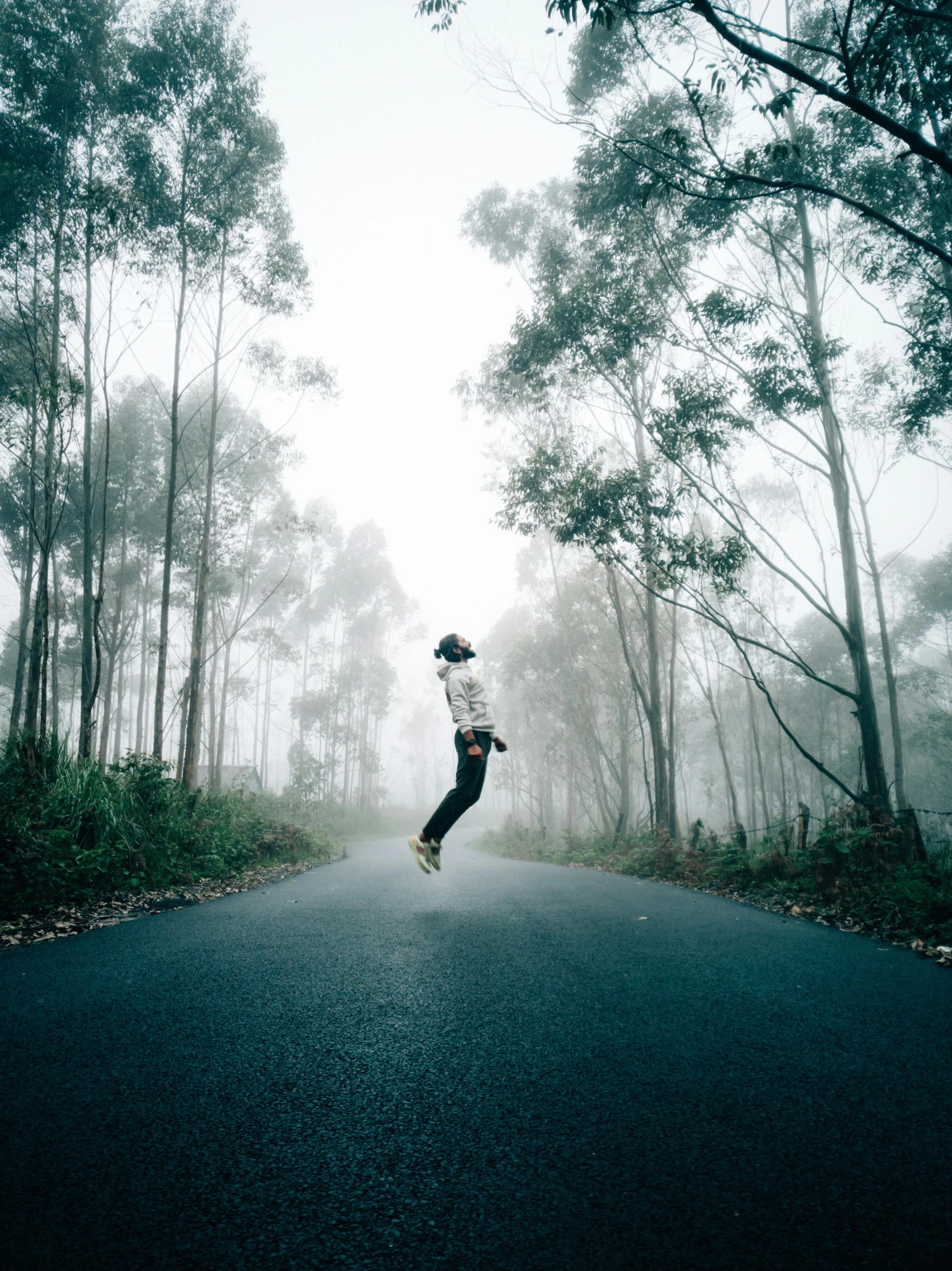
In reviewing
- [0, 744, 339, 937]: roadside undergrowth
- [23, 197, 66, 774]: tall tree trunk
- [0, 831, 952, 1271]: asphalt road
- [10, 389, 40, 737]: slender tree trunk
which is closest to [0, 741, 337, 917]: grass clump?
[0, 744, 339, 937]: roadside undergrowth

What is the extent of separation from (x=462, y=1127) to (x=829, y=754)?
127 feet

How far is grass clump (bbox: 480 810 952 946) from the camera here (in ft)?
14.7

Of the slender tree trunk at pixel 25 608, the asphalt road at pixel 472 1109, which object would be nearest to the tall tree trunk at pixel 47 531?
the slender tree trunk at pixel 25 608

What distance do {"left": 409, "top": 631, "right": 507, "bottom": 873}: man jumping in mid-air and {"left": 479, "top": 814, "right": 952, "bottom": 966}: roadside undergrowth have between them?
120 inches

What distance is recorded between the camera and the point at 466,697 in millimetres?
4992

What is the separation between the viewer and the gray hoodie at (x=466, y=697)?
4.90 meters

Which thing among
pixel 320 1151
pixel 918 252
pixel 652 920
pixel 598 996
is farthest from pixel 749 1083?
pixel 918 252

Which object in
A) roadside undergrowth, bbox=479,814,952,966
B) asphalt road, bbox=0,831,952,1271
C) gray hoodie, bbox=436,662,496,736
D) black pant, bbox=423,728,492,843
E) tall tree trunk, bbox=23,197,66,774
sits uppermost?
tall tree trunk, bbox=23,197,66,774

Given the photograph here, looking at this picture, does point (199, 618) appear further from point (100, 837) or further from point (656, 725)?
point (656, 725)

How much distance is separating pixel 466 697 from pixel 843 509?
758cm

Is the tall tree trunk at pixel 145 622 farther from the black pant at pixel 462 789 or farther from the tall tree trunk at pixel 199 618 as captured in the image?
the black pant at pixel 462 789

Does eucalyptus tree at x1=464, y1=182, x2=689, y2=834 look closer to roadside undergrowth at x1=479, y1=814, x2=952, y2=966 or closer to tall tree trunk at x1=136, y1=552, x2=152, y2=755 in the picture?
roadside undergrowth at x1=479, y1=814, x2=952, y2=966

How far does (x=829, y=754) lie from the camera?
33938 millimetres

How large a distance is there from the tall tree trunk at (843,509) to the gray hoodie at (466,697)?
6.08m
